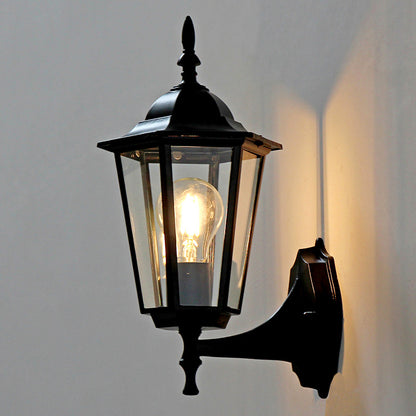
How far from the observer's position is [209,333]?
1.60 m

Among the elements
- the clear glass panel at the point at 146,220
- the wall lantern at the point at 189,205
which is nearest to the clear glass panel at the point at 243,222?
the wall lantern at the point at 189,205

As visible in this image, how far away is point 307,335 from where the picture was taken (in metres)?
1.12

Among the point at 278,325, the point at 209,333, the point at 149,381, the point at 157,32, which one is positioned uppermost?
the point at 157,32

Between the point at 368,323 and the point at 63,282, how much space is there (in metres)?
0.98

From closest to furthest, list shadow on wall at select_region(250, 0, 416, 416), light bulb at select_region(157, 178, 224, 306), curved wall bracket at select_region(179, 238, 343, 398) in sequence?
shadow on wall at select_region(250, 0, 416, 416) → light bulb at select_region(157, 178, 224, 306) → curved wall bracket at select_region(179, 238, 343, 398)

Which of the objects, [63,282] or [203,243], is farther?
[63,282]

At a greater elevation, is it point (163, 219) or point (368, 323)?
point (163, 219)

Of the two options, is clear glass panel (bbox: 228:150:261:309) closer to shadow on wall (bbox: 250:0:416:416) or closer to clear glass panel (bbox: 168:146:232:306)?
clear glass panel (bbox: 168:146:232:306)

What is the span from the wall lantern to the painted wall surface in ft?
0.63

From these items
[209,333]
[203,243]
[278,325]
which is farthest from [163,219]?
[209,333]

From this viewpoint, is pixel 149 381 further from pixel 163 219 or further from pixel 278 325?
pixel 163 219

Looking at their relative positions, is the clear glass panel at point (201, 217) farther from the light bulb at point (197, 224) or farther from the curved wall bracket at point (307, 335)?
the curved wall bracket at point (307, 335)

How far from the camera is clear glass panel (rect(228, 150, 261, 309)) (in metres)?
1.03

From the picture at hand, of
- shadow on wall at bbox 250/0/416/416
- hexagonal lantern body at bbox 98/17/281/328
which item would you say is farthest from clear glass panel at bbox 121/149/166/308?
shadow on wall at bbox 250/0/416/416
